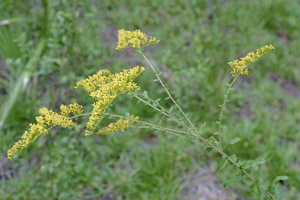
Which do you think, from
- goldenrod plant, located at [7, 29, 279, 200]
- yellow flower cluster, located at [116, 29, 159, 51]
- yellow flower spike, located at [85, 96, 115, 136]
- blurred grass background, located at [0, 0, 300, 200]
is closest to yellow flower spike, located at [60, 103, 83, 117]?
goldenrod plant, located at [7, 29, 279, 200]

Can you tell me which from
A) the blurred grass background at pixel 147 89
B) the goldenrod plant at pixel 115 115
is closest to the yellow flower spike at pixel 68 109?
the goldenrod plant at pixel 115 115

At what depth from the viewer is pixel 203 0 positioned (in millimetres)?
4012

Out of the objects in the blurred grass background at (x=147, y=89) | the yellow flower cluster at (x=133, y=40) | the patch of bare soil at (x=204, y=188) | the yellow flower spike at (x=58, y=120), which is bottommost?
the patch of bare soil at (x=204, y=188)

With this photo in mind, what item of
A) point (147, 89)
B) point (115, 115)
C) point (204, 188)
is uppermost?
point (115, 115)

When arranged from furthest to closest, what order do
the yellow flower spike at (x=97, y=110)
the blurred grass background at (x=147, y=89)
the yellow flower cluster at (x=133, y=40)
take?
the blurred grass background at (x=147, y=89) < the yellow flower cluster at (x=133, y=40) < the yellow flower spike at (x=97, y=110)

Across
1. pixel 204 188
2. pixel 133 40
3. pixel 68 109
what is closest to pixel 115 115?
pixel 68 109

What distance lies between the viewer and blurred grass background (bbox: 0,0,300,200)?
2.68 metres

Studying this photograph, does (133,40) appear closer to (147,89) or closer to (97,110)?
(97,110)

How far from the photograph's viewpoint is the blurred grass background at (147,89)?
2.68 m

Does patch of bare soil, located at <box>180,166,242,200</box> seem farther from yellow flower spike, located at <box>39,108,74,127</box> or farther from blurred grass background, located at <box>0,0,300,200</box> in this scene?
yellow flower spike, located at <box>39,108,74,127</box>

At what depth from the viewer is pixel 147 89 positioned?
3.17 meters

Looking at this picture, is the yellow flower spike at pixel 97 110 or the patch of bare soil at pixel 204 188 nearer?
the yellow flower spike at pixel 97 110

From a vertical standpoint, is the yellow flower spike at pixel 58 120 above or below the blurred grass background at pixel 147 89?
above

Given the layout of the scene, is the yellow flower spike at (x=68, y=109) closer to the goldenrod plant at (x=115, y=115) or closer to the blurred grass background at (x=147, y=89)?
the goldenrod plant at (x=115, y=115)
